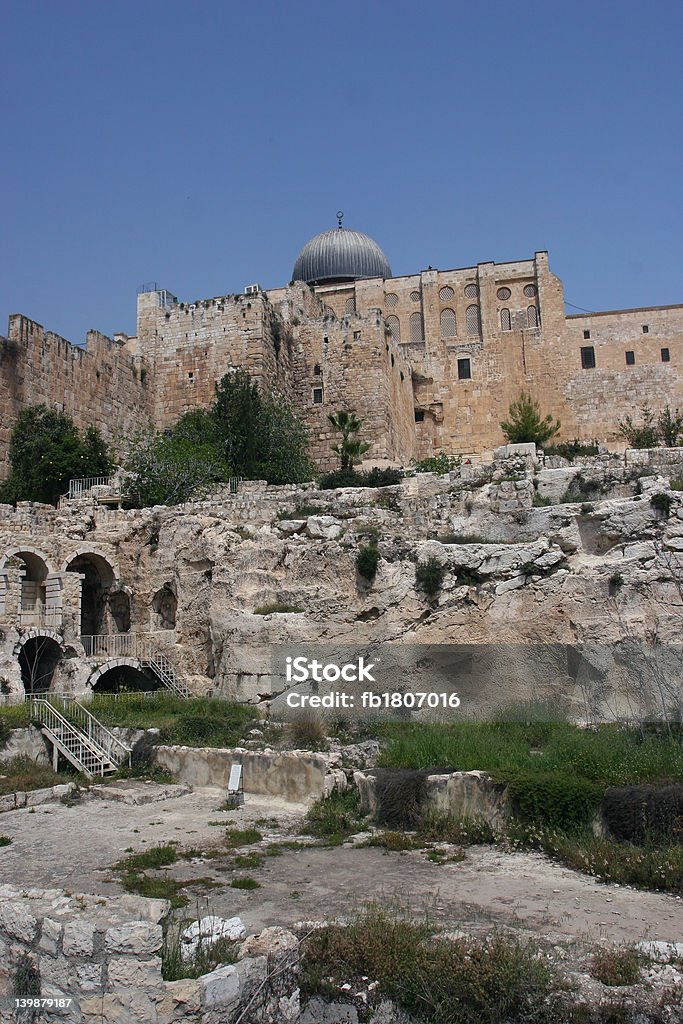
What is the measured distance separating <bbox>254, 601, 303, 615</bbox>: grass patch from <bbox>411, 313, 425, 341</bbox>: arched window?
25.8m

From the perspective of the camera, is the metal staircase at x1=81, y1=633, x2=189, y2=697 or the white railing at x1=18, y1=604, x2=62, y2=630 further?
the white railing at x1=18, y1=604, x2=62, y2=630

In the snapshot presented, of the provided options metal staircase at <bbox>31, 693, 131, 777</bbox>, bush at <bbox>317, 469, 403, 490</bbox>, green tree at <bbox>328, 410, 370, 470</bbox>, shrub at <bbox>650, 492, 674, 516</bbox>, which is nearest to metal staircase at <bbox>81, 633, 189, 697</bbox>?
metal staircase at <bbox>31, 693, 131, 777</bbox>

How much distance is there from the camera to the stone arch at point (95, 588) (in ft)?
78.9

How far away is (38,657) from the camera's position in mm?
21094

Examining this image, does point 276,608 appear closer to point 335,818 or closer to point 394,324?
point 335,818

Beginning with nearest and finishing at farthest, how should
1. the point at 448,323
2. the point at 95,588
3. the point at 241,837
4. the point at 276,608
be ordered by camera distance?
the point at 241,837 → the point at 276,608 → the point at 95,588 → the point at 448,323

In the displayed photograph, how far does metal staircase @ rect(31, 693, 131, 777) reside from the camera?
1548 centimetres

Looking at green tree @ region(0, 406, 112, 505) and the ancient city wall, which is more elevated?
the ancient city wall

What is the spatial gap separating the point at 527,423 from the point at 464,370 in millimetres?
5465

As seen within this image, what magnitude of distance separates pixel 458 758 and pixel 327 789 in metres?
2.01

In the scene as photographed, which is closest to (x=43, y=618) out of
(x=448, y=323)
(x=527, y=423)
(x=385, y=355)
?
(x=385, y=355)

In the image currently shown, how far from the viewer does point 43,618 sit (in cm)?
→ 2153

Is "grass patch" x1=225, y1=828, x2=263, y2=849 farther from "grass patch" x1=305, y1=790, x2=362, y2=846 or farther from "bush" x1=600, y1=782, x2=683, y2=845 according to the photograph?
"bush" x1=600, y1=782, x2=683, y2=845

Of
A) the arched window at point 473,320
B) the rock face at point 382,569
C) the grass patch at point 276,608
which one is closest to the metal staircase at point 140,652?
the rock face at point 382,569
